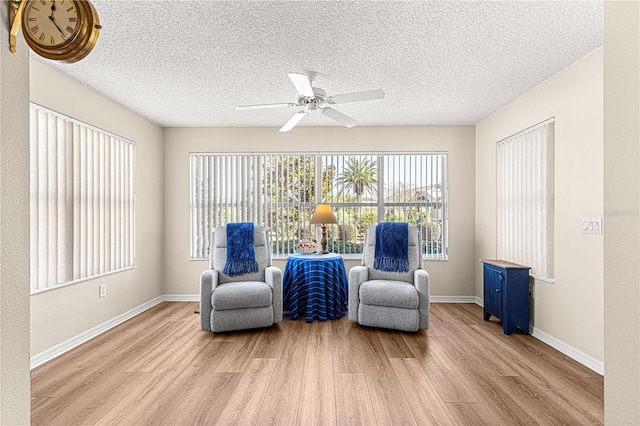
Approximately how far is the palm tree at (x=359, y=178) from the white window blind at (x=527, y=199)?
66.0 inches

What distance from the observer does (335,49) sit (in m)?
2.74

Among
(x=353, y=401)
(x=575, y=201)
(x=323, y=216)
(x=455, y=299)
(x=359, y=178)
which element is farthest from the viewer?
(x=359, y=178)

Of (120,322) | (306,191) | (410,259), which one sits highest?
(306,191)

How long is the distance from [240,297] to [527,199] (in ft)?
10.8

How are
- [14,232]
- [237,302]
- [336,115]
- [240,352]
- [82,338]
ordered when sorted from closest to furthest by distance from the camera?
[14,232], [240,352], [336,115], [82,338], [237,302]

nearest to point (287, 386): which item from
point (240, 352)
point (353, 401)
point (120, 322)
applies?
point (353, 401)

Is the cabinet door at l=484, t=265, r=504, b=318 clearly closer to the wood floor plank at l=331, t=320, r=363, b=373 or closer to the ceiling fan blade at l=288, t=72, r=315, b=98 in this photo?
the wood floor plank at l=331, t=320, r=363, b=373

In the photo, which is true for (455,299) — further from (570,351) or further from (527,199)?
(570,351)

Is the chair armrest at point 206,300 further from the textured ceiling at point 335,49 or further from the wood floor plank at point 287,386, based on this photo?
the textured ceiling at point 335,49

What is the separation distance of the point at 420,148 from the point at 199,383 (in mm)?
4153

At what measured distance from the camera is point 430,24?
239cm

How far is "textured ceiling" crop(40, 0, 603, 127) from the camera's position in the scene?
7.38 feet

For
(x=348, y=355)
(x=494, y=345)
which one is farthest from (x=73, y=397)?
(x=494, y=345)

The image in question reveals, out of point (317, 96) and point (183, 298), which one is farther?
point (183, 298)
